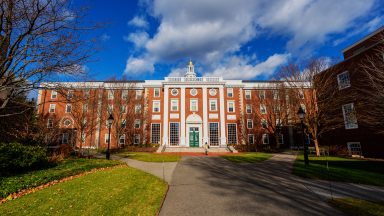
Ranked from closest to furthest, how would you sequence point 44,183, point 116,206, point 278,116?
point 116,206
point 44,183
point 278,116

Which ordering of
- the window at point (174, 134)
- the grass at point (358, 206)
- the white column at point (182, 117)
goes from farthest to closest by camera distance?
the window at point (174, 134) < the white column at point (182, 117) < the grass at point (358, 206)

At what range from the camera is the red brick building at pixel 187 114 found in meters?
30.6

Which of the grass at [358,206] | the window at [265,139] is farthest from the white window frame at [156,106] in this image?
the grass at [358,206]

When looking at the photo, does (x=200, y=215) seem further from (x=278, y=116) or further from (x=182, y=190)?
(x=278, y=116)

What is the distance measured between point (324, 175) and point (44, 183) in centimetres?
1283

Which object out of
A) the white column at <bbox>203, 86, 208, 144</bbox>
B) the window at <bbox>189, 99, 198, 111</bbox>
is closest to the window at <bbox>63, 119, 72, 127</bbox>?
the window at <bbox>189, 99, 198, 111</bbox>

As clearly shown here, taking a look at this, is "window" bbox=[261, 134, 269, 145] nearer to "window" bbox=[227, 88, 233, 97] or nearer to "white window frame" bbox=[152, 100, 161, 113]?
"window" bbox=[227, 88, 233, 97]

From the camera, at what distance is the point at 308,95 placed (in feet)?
69.3

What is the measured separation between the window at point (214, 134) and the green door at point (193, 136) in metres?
2.12

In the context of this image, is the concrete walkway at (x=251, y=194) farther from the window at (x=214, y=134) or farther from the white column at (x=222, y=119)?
the window at (x=214, y=134)

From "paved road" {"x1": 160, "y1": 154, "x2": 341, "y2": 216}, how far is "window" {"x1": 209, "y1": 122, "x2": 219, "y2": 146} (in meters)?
22.4

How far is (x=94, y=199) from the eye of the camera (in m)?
6.36

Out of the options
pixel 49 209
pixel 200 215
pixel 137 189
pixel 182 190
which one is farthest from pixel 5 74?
pixel 200 215

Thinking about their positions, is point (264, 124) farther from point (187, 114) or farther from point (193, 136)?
point (187, 114)
